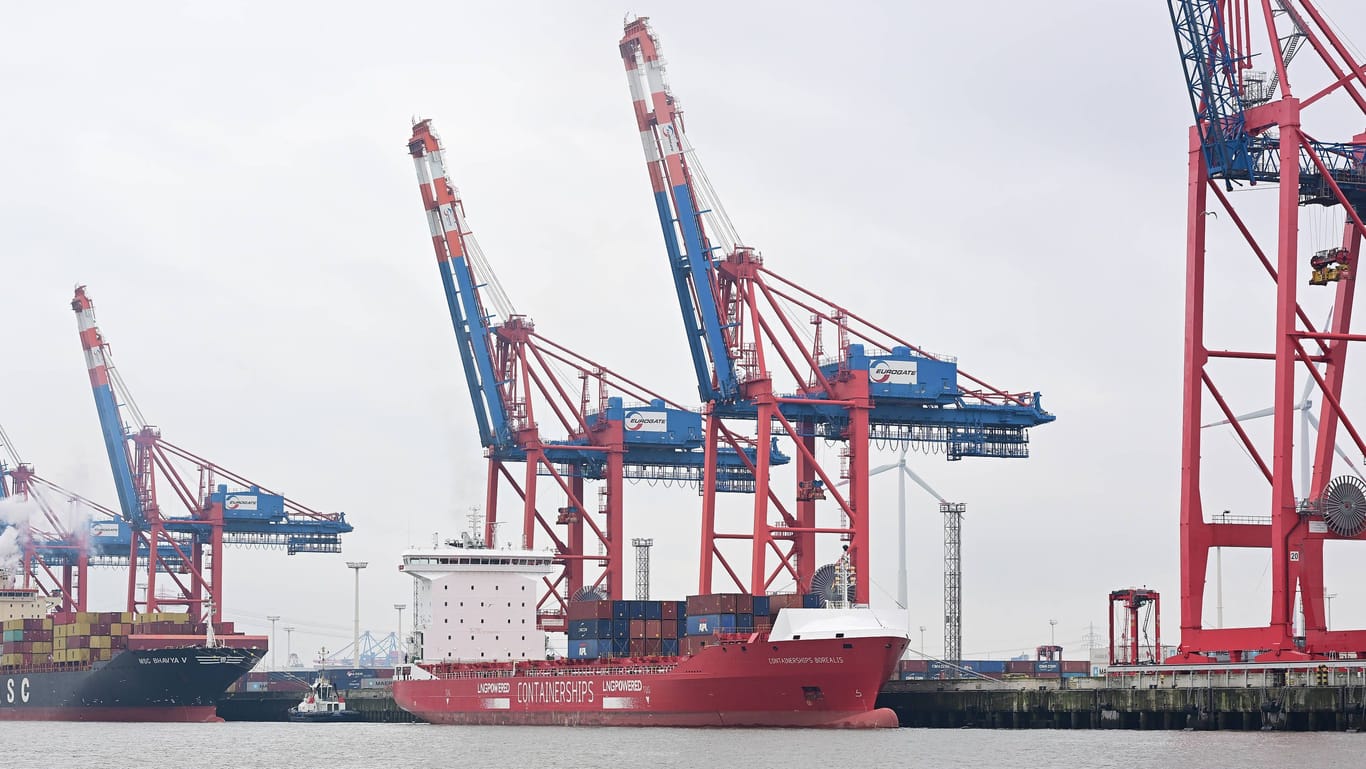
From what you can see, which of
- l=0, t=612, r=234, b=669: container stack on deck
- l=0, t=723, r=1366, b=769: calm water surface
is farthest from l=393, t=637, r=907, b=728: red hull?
l=0, t=612, r=234, b=669: container stack on deck

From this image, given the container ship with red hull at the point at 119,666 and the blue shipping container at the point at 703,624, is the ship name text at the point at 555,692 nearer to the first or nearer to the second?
the blue shipping container at the point at 703,624

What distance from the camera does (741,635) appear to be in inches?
2411

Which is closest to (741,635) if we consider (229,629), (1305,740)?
(1305,740)

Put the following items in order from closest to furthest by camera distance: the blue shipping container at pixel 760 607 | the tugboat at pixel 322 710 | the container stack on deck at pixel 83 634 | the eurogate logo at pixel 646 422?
1. the blue shipping container at pixel 760 607
2. the eurogate logo at pixel 646 422
3. the container stack on deck at pixel 83 634
4. the tugboat at pixel 322 710

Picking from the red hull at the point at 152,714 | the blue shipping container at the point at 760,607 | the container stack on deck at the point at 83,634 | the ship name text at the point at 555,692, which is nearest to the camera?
the blue shipping container at the point at 760,607

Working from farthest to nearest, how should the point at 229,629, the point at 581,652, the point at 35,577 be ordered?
1. the point at 35,577
2. the point at 229,629
3. the point at 581,652

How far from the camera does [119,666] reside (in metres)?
85.6

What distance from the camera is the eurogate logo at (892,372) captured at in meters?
68.8

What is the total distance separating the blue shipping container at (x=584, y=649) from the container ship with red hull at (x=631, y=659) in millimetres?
51

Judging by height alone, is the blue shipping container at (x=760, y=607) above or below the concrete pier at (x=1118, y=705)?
above

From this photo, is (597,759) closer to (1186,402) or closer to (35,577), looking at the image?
(1186,402)

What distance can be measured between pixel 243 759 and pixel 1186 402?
27.7m

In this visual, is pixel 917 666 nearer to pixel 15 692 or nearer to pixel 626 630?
pixel 626 630

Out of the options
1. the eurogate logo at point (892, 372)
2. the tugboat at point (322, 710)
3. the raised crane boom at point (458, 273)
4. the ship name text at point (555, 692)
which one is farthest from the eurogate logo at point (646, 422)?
the tugboat at point (322, 710)
